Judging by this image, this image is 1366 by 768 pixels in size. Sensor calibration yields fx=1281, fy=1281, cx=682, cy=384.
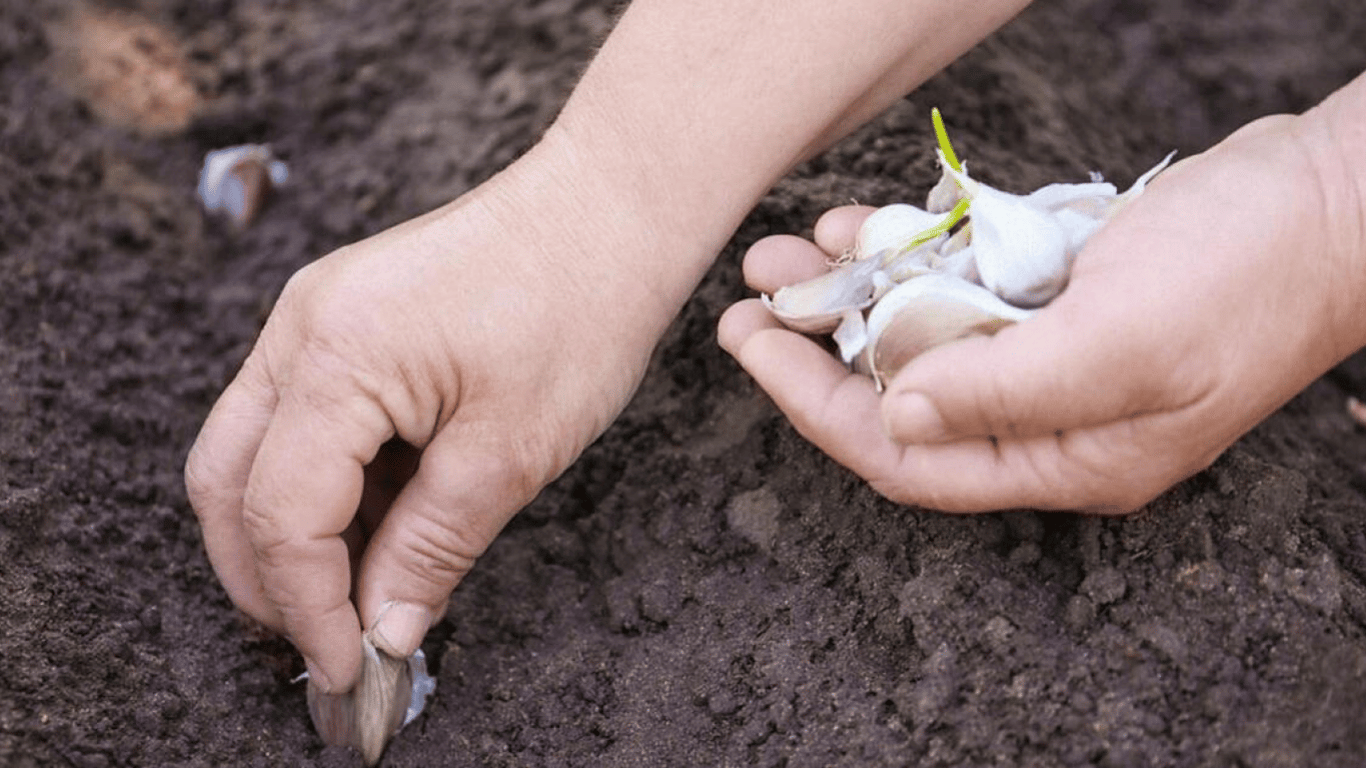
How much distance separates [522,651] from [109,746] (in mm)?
393

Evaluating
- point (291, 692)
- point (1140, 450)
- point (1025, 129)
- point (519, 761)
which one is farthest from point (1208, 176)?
point (291, 692)

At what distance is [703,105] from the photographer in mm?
1245

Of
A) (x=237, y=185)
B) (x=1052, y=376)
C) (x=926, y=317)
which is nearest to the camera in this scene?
(x=1052, y=376)

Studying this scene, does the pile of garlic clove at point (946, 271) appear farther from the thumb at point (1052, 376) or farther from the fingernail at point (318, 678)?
the fingernail at point (318, 678)

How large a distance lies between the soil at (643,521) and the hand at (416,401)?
0.15m

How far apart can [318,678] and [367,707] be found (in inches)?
2.1

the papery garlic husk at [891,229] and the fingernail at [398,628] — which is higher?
the papery garlic husk at [891,229]

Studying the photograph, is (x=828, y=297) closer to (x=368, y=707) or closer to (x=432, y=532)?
(x=432, y=532)

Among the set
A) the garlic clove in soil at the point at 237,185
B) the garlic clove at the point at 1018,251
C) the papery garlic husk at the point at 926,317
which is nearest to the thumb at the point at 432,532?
the papery garlic husk at the point at 926,317

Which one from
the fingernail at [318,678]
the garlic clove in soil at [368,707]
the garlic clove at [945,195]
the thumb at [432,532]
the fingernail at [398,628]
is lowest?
the garlic clove in soil at [368,707]

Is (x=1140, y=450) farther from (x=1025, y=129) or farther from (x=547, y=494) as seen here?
(x=1025, y=129)

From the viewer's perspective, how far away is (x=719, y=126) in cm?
125

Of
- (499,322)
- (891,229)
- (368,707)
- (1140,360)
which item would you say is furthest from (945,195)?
(368,707)

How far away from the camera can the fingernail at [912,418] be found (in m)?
0.96
